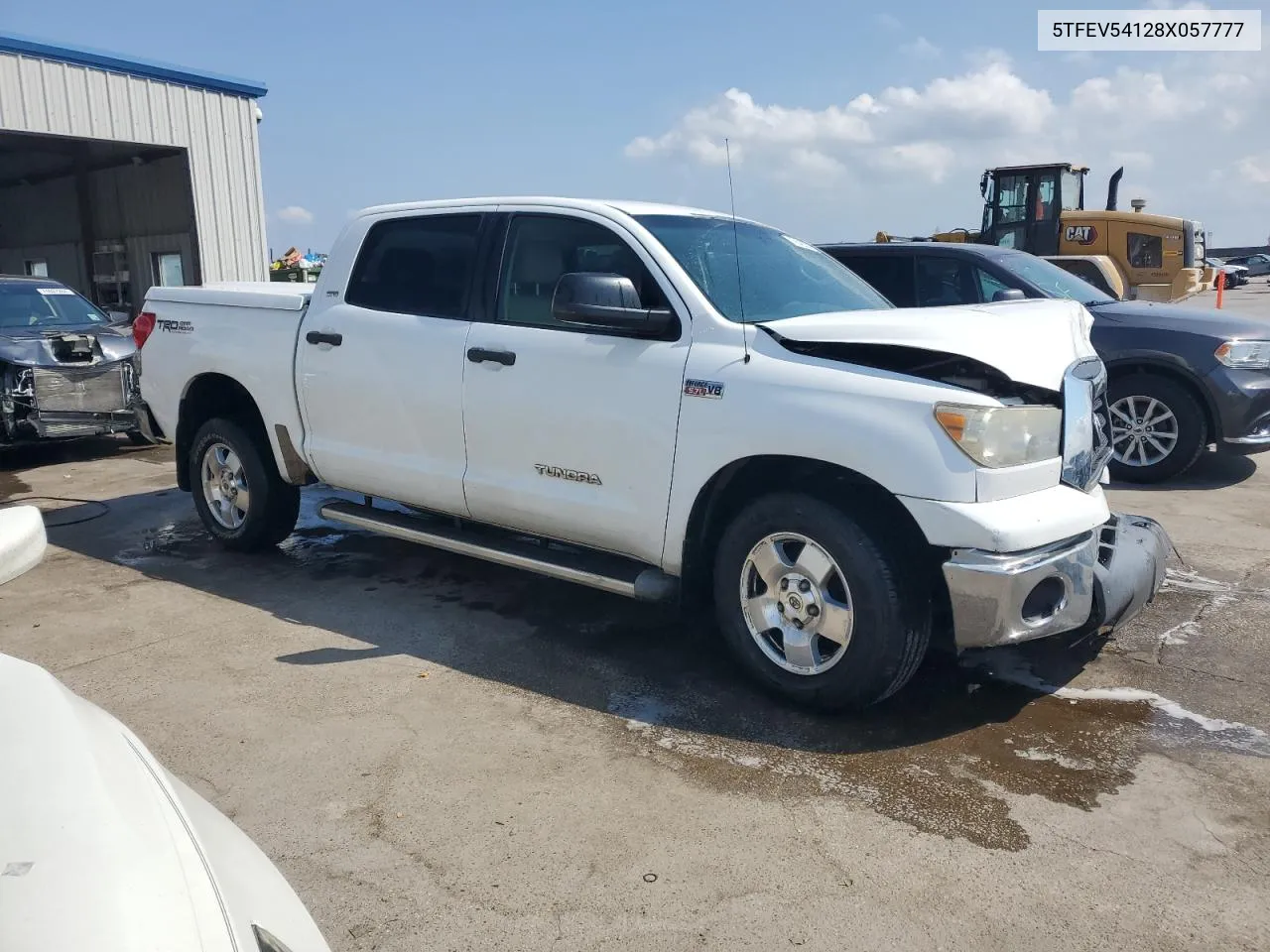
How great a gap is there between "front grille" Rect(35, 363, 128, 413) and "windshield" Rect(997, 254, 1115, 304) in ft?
26.4

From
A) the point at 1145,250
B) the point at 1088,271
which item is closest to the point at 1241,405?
the point at 1088,271

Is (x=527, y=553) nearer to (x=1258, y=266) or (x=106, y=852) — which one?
(x=106, y=852)

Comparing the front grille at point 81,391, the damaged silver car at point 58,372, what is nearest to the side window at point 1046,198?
the damaged silver car at point 58,372

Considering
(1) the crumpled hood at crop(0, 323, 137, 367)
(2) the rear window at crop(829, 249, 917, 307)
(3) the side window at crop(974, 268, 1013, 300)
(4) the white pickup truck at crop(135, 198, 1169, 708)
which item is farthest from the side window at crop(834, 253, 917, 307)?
(1) the crumpled hood at crop(0, 323, 137, 367)

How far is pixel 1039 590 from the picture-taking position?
3549 mm

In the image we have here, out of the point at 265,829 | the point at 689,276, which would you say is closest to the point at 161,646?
the point at 265,829

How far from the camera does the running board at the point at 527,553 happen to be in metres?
4.19

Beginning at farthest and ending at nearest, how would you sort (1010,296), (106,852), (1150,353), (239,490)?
(1150,353), (1010,296), (239,490), (106,852)

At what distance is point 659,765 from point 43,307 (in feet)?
30.8

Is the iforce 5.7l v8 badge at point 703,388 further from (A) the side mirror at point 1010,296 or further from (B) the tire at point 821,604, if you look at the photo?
(A) the side mirror at point 1010,296

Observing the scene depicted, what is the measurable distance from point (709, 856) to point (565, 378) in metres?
2.17

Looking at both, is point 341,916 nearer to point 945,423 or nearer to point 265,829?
point 265,829

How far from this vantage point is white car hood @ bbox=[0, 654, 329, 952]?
1180mm

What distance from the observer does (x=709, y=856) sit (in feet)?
9.71
